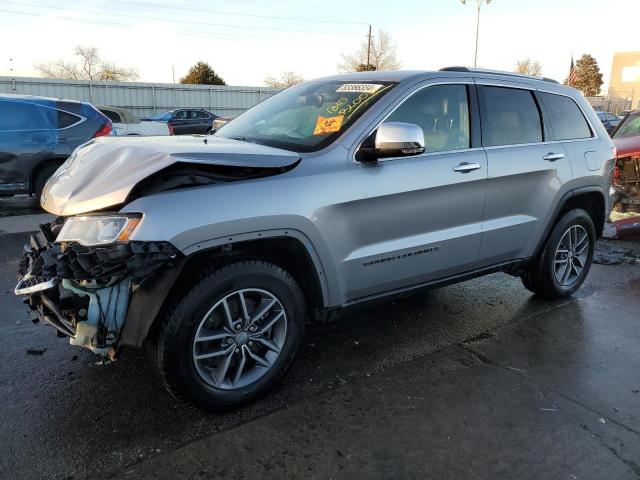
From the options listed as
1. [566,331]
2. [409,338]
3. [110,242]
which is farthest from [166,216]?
[566,331]

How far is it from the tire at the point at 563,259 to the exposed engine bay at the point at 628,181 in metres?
3.49

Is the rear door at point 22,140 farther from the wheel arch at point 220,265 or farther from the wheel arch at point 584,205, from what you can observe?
the wheel arch at point 584,205

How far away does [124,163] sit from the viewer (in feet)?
8.96

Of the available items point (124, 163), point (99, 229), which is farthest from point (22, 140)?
point (99, 229)

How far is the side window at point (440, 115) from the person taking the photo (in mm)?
3486

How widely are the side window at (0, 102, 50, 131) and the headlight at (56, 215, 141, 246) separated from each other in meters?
6.49

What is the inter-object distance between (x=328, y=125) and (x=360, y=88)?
1.48 ft

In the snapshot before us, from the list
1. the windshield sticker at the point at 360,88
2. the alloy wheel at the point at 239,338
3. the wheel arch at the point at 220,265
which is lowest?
the alloy wheel at the point at 239,338

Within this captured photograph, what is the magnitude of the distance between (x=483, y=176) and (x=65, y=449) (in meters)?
3.03

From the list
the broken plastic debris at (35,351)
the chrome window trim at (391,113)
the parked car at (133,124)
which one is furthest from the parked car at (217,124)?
the parked car at (133,124)

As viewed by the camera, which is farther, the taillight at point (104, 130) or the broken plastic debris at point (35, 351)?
the taillight at point (104, 130)

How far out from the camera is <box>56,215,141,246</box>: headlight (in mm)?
2477

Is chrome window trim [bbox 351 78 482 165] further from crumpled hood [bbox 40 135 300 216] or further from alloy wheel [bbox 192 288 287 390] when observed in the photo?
alloy wheel [bbox 192 288 287 390]

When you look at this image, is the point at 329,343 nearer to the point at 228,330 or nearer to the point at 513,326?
the point at 228,330
